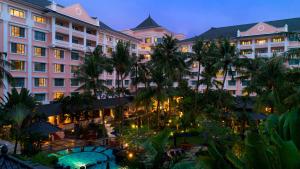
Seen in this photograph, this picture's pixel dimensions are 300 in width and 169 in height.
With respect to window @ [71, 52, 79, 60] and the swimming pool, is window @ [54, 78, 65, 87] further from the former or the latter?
the swimming pool

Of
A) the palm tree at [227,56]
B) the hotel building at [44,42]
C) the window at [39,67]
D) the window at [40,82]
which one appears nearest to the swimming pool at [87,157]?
the hotel building at [44,42]

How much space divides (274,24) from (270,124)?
6672 cm

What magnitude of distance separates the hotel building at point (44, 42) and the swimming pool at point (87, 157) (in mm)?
15859

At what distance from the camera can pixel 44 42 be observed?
46.0 m

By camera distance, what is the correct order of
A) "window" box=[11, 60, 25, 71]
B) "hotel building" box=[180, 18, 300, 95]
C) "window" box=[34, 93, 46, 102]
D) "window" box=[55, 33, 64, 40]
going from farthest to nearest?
"hotel building" box=[180, 18, 300, 95], "window" box=[55, 33, 64, 40], "window" box=[34, 93, 46, 102], "window" box=[11, 60, 25, 71]

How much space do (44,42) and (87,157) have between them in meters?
26.0

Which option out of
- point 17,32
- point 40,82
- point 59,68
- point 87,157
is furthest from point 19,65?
point 87,157

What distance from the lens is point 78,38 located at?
53.0m

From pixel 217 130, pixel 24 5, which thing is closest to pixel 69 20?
pixel 24 5

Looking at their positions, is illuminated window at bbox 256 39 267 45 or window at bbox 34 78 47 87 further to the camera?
illuminated window at bbox 256 39 267 45

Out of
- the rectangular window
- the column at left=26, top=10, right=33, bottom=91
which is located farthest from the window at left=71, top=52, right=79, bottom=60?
the column at left=26, top=10, right=33, bottom=91

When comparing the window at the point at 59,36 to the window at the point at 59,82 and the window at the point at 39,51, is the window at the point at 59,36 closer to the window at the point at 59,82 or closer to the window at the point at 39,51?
the window at the point at 39,51

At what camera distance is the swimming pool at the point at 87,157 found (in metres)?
25.7

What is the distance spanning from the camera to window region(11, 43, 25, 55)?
41.0 metres
